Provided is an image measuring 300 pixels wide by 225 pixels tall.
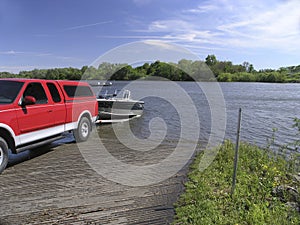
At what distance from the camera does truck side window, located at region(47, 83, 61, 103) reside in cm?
726

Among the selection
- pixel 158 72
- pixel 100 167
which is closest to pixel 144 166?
pixel 100 167

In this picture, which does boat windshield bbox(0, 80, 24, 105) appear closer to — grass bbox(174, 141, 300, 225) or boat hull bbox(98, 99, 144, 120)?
grass bbox(174, 141, 300, 225)

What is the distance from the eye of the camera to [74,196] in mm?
4770

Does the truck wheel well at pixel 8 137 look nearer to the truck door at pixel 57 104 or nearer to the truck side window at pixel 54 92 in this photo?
the truck door at pixel 57 104

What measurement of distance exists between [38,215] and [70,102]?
14.1 ft

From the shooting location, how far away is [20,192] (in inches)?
191

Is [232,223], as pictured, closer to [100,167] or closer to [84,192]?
[84,192]

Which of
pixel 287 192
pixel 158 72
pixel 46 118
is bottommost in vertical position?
pixel 287 192

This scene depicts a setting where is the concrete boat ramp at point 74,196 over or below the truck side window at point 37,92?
below

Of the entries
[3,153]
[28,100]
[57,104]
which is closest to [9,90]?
[28,100]

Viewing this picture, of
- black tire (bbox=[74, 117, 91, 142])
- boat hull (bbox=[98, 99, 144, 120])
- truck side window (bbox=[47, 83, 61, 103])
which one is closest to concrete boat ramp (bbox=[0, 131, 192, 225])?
truck side window (bbox=[47, 83, 61, 103])

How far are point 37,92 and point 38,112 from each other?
1.93 feet

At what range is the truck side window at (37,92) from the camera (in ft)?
21.2

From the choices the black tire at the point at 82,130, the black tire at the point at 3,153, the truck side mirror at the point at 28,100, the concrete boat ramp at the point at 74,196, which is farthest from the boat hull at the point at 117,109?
the black tire at the point at 3,153
